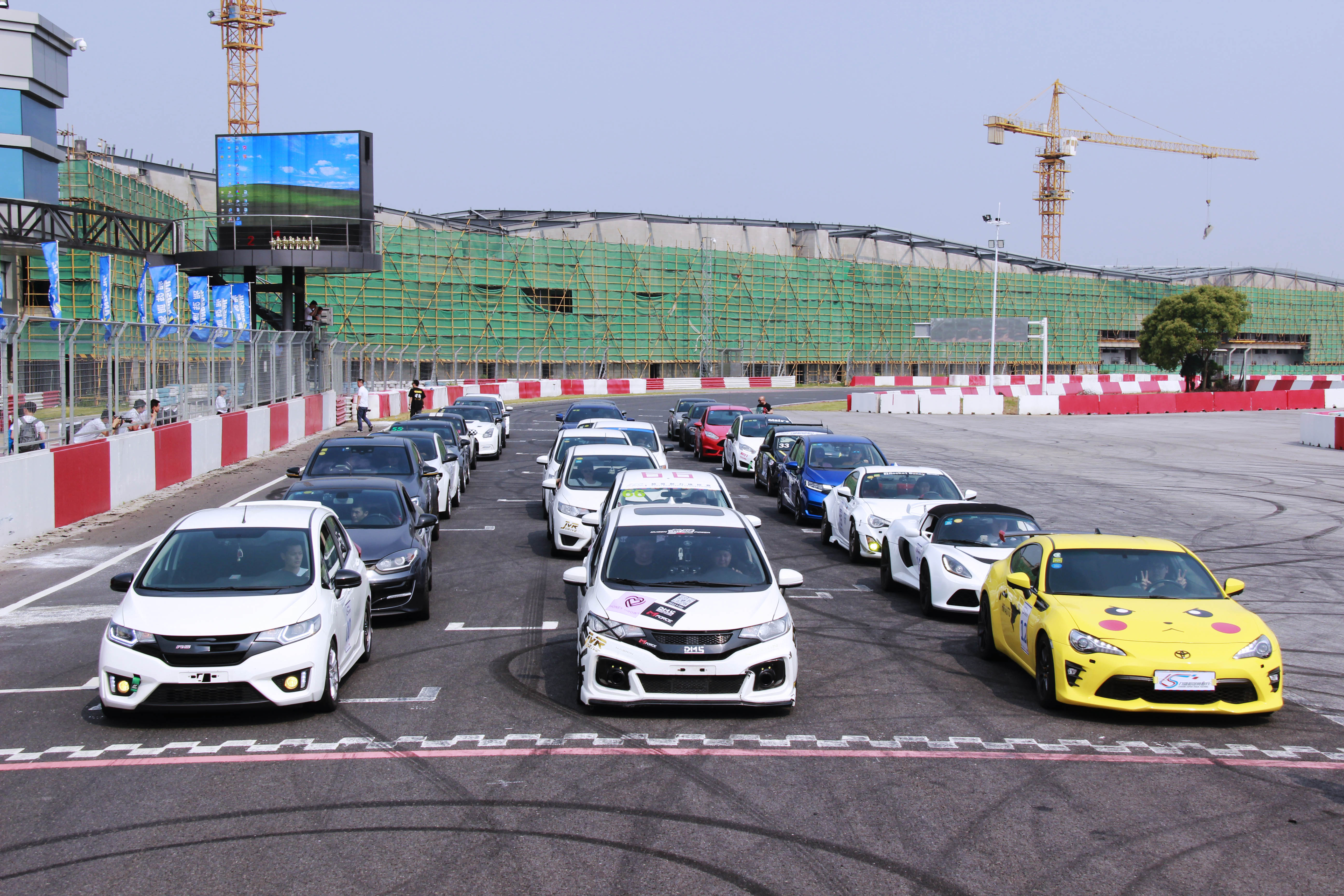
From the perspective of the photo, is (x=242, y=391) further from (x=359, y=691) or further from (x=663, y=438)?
(x=359, y=691)

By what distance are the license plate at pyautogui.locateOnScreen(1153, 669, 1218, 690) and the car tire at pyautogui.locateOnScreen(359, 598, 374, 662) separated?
6132 mm

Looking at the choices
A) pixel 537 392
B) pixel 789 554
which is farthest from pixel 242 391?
pixel 537 392

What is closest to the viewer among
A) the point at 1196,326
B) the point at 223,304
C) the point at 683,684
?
the point at 683,684

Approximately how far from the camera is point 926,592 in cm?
1250

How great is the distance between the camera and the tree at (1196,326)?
88312 mm

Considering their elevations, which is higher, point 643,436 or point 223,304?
point 223,304

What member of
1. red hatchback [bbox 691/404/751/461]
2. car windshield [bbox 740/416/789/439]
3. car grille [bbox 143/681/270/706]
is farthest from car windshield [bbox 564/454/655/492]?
red hatchback [bbox 691/404/751/461]

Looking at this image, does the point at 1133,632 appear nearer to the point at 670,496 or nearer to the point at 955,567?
the point at 955,567

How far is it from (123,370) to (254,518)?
1310cm

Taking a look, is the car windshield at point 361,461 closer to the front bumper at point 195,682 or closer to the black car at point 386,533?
the black car at point 386,533

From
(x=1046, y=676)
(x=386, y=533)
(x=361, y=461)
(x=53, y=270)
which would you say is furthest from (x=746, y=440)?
(x=1046, y=676)

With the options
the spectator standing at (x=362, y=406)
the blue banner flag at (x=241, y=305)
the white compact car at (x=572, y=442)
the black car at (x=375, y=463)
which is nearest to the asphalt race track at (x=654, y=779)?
the black car at (x=375, y=463)

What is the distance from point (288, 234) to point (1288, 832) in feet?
128

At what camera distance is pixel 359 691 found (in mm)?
9094
